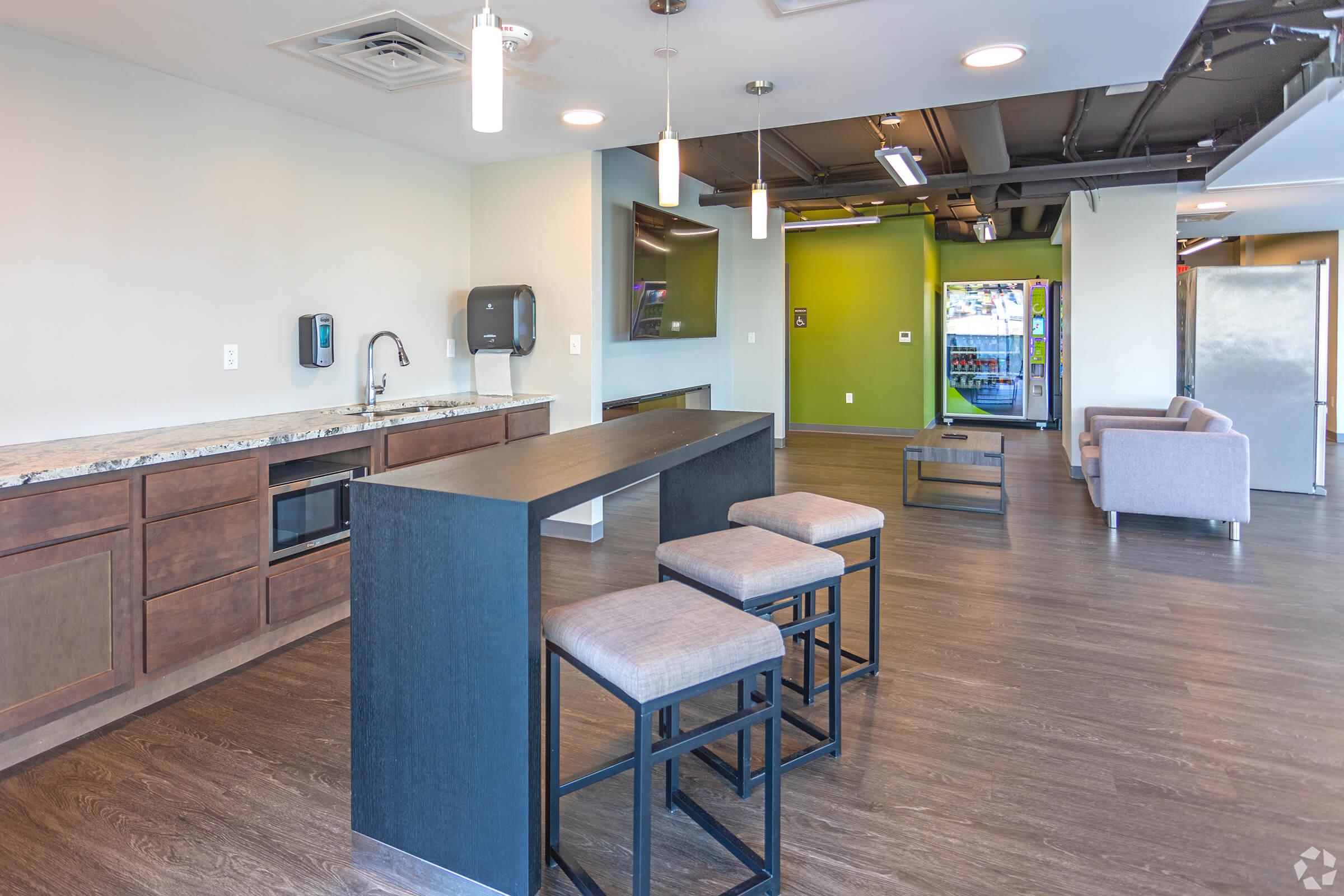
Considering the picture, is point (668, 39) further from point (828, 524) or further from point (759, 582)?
point (759, 582)

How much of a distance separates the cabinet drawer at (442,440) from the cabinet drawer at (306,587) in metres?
0.51

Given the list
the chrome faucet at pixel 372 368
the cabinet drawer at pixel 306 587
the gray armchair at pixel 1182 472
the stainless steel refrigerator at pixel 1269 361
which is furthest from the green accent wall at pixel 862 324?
the cabinet drawer at pixel 306 587

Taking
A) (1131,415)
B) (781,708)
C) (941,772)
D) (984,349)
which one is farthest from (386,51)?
(984,349)

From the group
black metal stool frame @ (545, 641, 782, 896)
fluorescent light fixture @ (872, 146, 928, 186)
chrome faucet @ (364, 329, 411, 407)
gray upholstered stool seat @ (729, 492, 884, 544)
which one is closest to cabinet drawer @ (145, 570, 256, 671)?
chrome faucet @ (364, 329, 411, 407)

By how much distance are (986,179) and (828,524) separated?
4.54m

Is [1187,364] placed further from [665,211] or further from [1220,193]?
[665,211]

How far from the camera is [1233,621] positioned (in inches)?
131

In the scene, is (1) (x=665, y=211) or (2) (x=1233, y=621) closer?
(2) (x=1233, y=621)

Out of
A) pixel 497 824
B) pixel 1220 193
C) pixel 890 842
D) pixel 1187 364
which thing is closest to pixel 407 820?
pixel 497 824

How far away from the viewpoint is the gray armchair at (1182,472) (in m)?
4.61

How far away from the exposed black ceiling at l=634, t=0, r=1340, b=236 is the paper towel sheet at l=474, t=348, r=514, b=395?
73.1 inches

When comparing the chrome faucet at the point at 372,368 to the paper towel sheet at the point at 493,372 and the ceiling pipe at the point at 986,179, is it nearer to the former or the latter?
the paper towel sheet at the point at 493,372

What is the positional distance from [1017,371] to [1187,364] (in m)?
4.26

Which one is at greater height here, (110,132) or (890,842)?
(110,132)
